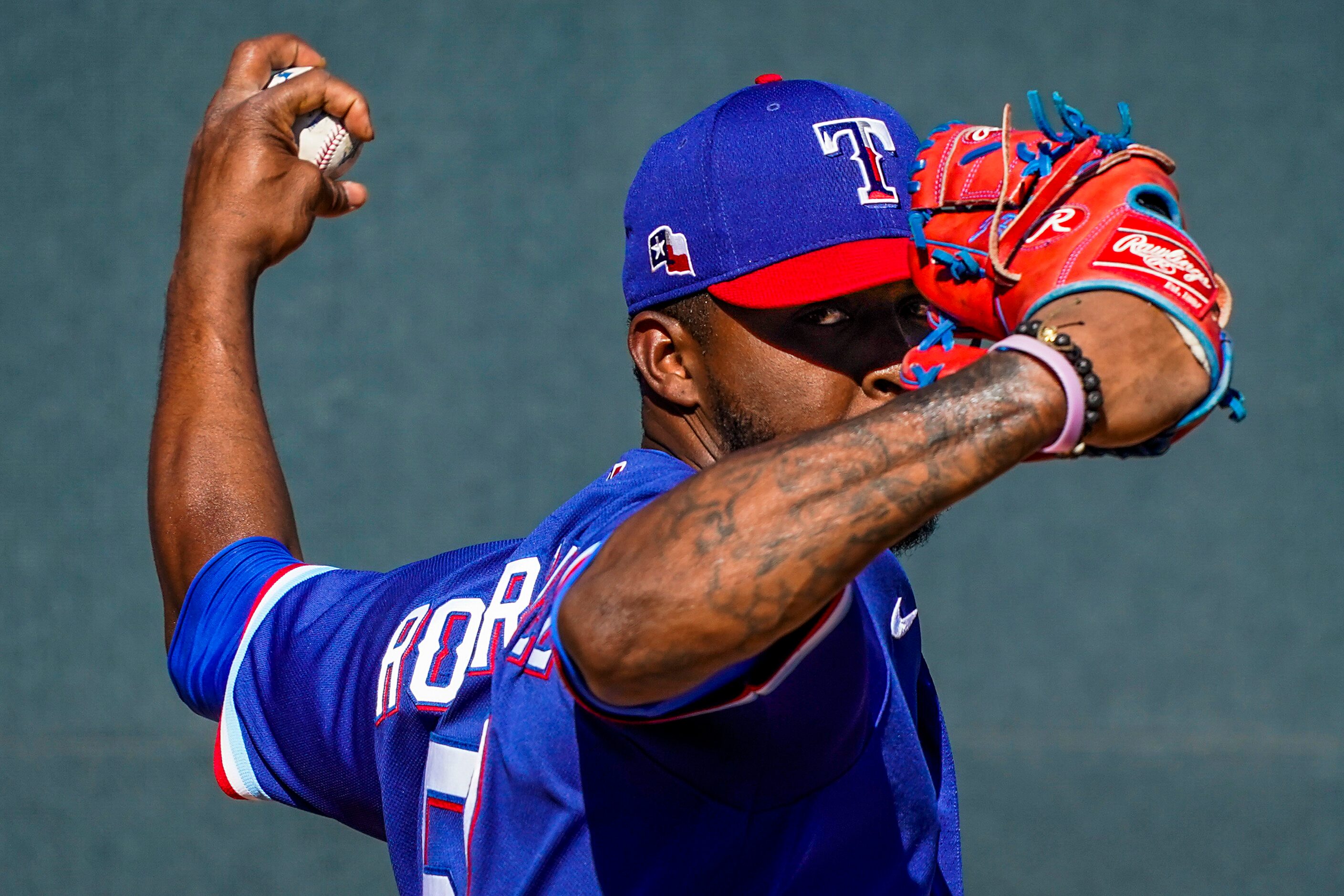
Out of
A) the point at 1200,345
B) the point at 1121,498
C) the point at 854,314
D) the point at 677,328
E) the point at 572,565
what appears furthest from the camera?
the point at 1121,498

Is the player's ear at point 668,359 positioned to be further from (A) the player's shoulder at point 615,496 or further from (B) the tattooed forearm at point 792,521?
(B) the tattooed forearm at point 792,521

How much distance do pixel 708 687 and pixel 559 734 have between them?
0.21 metres

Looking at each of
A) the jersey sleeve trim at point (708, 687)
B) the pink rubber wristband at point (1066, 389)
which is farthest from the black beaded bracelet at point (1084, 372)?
the jersey sleeve trim at point (708, 687)

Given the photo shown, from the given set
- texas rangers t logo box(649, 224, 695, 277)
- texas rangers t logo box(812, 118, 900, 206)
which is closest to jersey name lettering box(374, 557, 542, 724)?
texas rangers t logo box(649, 224, 695, 277)

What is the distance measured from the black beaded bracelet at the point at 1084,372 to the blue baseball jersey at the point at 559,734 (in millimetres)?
217

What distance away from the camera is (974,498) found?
5633mm

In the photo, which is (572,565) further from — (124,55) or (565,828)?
(124,55)

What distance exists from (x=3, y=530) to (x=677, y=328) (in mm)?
4850

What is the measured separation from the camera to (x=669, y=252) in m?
1.50

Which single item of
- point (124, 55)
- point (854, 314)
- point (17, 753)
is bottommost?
point (17, 753)

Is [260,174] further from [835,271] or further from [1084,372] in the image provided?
[1084,372]

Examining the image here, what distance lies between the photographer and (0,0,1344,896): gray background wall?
5543mm

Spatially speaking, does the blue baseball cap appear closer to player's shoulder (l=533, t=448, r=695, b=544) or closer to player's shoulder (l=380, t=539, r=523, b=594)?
player's shoulder (l=533, t=448, r=695, b=544)

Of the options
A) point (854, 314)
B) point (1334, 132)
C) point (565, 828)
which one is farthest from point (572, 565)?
point (1334, 132)
